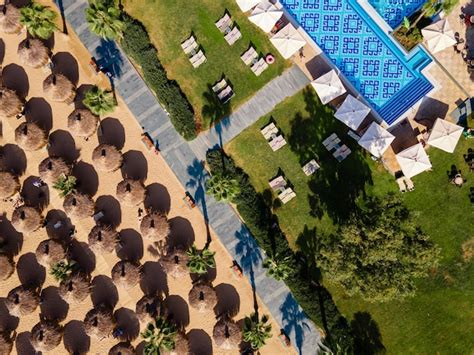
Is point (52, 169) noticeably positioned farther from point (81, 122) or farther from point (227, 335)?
point (227, 335)

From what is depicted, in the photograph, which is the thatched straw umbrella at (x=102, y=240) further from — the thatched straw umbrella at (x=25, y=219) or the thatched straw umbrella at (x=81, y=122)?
the thatched straw umbrella at (x=81, y=122)

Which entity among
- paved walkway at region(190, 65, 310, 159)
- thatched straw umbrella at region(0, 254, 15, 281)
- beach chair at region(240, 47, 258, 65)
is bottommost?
paved walkway at region(190, 65, 310, 159)

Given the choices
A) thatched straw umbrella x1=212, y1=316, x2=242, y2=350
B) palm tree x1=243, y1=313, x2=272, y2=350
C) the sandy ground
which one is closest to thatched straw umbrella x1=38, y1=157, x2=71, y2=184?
the sandy ground

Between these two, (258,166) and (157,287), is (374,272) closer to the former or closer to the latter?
(258,166)

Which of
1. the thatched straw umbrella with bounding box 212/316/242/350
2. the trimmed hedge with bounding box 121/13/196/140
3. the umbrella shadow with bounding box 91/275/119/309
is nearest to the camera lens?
the thatched straw umbrella with bounding box 212/316/242/350

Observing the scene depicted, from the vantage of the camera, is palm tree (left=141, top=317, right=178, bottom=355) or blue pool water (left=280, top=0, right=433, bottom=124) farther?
blue pool water (left=280, top=0, right=433, bottom=124)

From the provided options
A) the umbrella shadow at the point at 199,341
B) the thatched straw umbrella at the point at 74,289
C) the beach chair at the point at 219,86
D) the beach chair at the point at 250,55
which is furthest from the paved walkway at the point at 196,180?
the thatched straw umbrella at the point at 74,289

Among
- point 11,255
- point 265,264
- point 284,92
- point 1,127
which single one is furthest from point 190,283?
point 1,127

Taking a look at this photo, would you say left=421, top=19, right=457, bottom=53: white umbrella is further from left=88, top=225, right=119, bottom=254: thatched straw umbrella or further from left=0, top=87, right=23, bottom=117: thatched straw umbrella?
left=0, top=87, right=23, bottom=117: thatched straw umbrella
